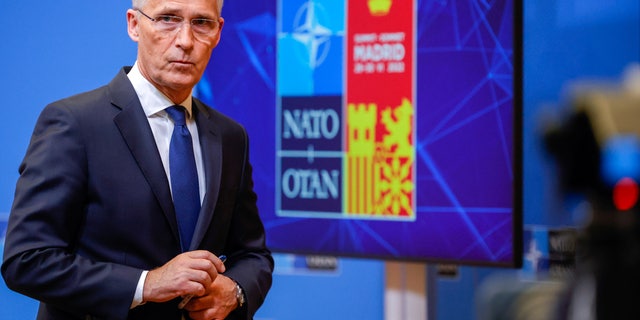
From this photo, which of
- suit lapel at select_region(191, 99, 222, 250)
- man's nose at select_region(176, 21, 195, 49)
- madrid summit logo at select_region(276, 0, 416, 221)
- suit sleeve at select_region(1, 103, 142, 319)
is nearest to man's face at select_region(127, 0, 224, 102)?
man's nose at select_region(176, 21, 195, 49)

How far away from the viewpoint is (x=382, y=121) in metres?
2.77

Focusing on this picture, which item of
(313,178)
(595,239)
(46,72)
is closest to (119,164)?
(313,178)

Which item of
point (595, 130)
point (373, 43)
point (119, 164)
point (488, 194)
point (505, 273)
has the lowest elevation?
point (505, 273)

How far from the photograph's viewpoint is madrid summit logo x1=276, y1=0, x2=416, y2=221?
2764mm

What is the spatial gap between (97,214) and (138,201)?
91mm

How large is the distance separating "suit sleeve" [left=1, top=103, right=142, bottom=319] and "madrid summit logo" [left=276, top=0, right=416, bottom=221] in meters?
1.18

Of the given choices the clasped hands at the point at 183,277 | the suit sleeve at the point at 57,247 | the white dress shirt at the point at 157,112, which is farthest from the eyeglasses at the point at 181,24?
the clasped hands at the point at 183,277

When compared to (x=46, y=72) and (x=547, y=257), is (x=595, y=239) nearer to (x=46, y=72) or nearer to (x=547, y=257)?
(x=547, y=257)

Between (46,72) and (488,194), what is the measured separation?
2.20m

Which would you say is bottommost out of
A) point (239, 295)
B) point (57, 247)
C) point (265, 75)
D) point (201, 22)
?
point (239, 295)

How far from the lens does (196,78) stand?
1970mm

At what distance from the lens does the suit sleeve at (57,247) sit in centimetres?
173

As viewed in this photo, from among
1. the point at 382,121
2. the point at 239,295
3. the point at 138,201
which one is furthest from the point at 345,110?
the point at 138,201

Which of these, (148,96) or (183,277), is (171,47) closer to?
(148,96)
